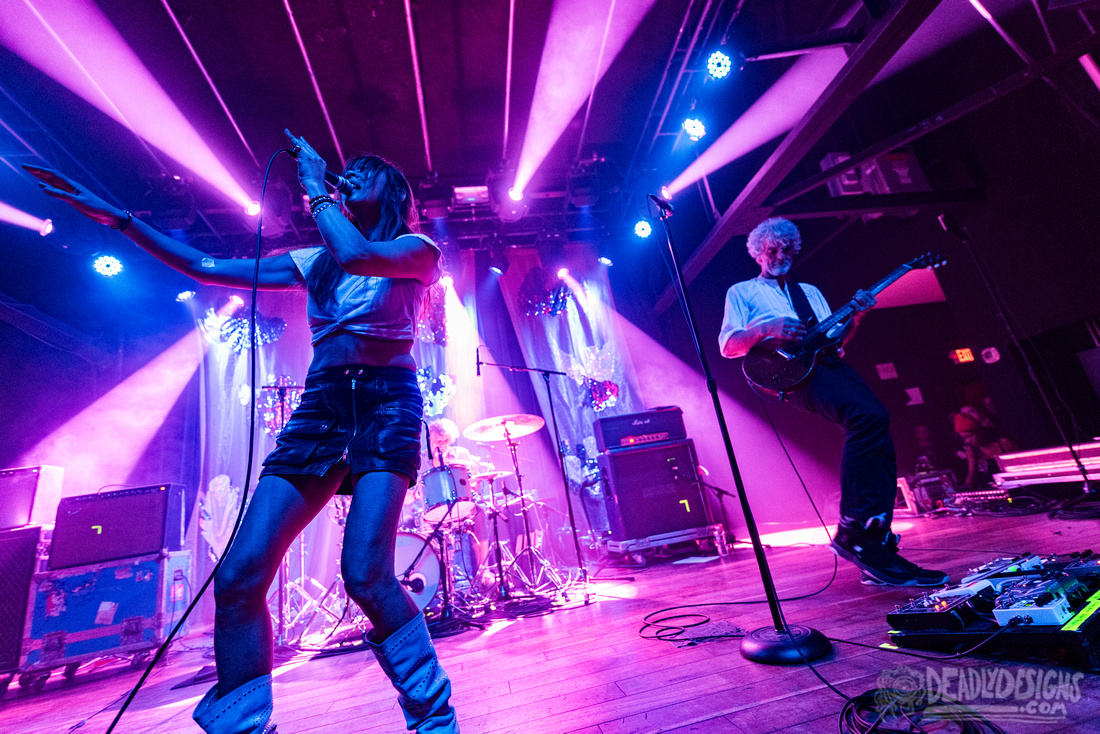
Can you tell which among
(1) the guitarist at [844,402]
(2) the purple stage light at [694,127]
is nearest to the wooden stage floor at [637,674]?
(1) the guitarist at [844,402]

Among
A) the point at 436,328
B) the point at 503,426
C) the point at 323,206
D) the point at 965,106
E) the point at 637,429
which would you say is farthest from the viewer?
the point at 436,328

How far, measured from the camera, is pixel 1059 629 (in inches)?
46.6

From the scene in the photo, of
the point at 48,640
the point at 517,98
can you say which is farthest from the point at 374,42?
the point at 48,640

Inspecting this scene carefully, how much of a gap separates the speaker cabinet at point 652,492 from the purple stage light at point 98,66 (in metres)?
5.28

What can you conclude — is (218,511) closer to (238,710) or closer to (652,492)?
(652,492)

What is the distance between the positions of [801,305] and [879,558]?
1.35m

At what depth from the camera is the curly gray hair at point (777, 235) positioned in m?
2.78

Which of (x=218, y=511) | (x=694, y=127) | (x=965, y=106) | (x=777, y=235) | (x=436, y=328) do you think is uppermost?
(x=694, y=127)

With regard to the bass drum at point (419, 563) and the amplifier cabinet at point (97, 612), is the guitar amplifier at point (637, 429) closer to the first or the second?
the bass drum at point (419, 563)

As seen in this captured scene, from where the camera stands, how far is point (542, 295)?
21.9ft

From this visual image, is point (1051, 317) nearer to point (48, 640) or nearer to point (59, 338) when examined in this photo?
point (48, 640)

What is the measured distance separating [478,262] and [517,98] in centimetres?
246

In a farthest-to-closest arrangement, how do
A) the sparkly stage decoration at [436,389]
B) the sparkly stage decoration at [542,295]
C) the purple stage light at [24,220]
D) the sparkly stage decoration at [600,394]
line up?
1. the sparkly stage decoration at [542,295]
2. the sparkly stage decoration at [600,394]
3. the sparkly stage decoration at [436,389]
4. the purple stage light at [24,220]

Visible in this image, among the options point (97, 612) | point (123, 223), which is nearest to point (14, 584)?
point (97, 612)
